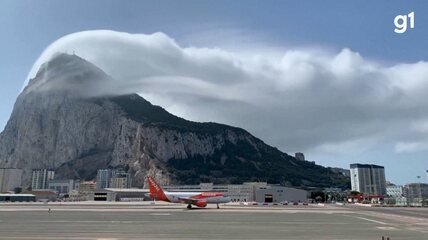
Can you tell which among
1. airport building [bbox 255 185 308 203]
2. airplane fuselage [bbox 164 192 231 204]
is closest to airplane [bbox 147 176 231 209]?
airplane fuselage [bbox 164 192 231 204]

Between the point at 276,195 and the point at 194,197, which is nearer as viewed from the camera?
the point at 194,197

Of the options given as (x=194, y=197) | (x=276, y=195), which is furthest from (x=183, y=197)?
(x=276, y=195)

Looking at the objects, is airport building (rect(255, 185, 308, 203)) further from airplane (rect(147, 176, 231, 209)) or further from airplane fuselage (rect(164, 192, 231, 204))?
airplane (rect(147, 176, 231, 209))

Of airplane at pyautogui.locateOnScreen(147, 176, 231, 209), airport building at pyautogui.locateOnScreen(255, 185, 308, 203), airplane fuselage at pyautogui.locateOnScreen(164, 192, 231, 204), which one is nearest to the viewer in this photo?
airplane at pyautogui.locateOnScreen(147, 176, 231, 209)

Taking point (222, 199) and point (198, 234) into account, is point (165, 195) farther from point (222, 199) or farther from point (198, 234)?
point (198, 234)

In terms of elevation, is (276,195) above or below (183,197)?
below

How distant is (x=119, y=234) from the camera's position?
3181 cm

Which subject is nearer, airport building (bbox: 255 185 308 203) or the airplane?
the airplane

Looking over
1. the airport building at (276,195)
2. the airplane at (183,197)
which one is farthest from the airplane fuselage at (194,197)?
the airport building at (276,195)

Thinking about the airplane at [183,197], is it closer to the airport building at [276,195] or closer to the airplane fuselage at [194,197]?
the airplane fuselage at [194,197]

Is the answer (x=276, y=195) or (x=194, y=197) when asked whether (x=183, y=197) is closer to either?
(x=194, y=197)

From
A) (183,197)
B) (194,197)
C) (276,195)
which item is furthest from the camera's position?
(276,195)

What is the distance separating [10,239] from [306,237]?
22628 mm

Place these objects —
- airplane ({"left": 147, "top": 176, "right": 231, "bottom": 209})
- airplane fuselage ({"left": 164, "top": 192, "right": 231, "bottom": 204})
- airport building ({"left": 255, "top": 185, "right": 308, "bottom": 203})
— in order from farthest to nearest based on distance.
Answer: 1. airport building ({"left": 255, "top": 185, "right": 308, "bottom": 203})
2. airplane fuselage ({"left": 164, "top": 192, "right": 231, "bottom": 204})
3. airplane ({"left": 147, "top": 176, "right": 231, "bottom": 209})
